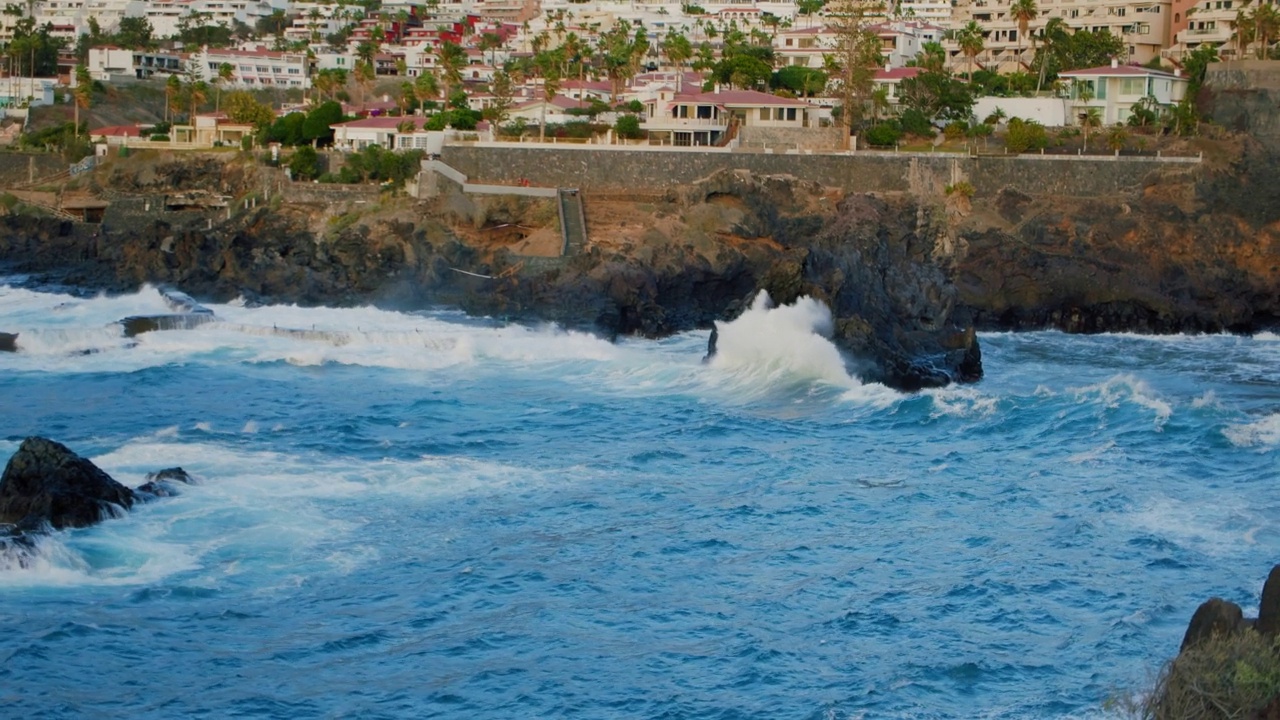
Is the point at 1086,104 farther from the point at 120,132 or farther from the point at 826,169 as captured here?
the point at 120,132

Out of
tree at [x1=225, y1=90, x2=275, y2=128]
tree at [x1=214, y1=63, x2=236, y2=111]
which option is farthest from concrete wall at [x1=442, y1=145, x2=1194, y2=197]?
tree at [x1=214, y1=63, x2=236, y2=111]

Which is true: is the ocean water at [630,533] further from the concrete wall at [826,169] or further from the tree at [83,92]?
→ the tree at [83,92]

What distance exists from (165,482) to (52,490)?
2.60 m

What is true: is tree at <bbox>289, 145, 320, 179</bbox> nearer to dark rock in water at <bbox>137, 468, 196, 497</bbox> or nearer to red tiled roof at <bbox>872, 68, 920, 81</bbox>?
red tiled roof at <bbox>872, 68, 920, 81</bbox>

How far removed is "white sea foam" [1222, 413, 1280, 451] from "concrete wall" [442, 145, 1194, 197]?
21.2m

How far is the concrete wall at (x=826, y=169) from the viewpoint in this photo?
2042 inches

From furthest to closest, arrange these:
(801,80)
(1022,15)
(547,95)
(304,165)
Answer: (1022,15) → (801,80) → (547,95) → (304,165)

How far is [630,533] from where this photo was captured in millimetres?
24625

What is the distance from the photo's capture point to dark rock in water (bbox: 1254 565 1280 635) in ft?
49.6

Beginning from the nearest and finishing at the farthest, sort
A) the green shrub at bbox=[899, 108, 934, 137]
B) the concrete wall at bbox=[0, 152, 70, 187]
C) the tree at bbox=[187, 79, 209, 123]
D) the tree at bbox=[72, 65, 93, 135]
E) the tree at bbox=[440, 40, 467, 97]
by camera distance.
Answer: the green shrub at bbox=[899, 108, 934, 137]
the concrete wall at bbox=[0, 152, 70, 187]
the tree at bbox=[440, 40, 467, 97]
the tree at bbox=[187, 79, 209, 123]
the tree at bbox=[72, 65, 93, 135]

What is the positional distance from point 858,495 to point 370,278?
967 inches

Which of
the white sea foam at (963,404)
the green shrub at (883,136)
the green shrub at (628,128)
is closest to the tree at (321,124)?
the green shrub at (628,128)

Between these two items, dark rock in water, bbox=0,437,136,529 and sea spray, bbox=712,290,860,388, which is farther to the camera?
sea spray, bbox=712,290,860,388

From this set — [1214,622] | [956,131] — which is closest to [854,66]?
[956,131]
